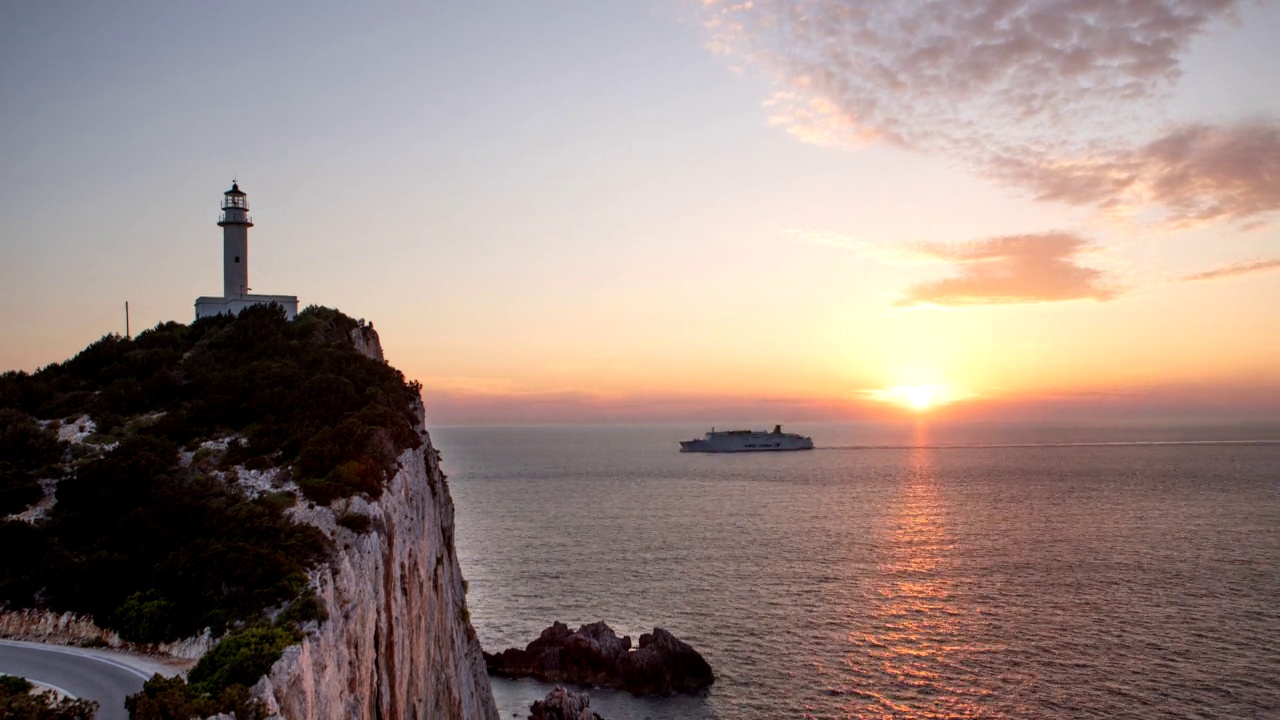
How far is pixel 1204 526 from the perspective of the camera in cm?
8044

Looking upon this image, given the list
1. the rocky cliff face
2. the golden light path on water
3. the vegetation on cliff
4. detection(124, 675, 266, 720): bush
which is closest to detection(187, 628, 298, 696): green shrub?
the vegetation on cliff

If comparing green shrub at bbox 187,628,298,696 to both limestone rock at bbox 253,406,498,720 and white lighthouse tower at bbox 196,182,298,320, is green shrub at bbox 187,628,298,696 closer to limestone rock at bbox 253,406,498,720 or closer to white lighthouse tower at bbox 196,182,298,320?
limestone rock at bbox 253,406,498,720

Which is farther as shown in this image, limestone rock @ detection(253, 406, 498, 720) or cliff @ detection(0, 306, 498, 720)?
cliff @ detection(0, 306, 498, 720)

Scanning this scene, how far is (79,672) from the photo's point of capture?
46.4ft

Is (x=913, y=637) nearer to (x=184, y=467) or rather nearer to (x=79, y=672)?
(x=184, y=467)

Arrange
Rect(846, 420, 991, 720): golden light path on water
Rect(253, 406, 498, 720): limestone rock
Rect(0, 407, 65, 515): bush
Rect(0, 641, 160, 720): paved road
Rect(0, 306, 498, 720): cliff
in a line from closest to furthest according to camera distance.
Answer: Rect(0, 641, 160, 720): paved road
Rect(253, 406, 498, 720): limestone rock
Rect(0, 306, 498, 720): cliff
Rect(0, 407, 65, 515): bush
Rect(846, 420, 991, 720): golden light path on water

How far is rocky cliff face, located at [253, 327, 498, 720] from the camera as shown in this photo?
49.7ft

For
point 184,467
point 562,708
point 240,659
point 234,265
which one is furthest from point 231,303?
point 240,659

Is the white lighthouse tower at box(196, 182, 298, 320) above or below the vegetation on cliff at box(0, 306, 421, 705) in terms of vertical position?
above

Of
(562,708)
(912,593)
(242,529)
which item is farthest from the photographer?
(912,593)

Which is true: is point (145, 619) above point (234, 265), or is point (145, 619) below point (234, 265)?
below

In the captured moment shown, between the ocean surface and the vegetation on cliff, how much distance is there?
775 inches

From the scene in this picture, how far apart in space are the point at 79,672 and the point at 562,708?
22.3 meters

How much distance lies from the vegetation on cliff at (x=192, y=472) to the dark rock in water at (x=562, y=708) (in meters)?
13.9
